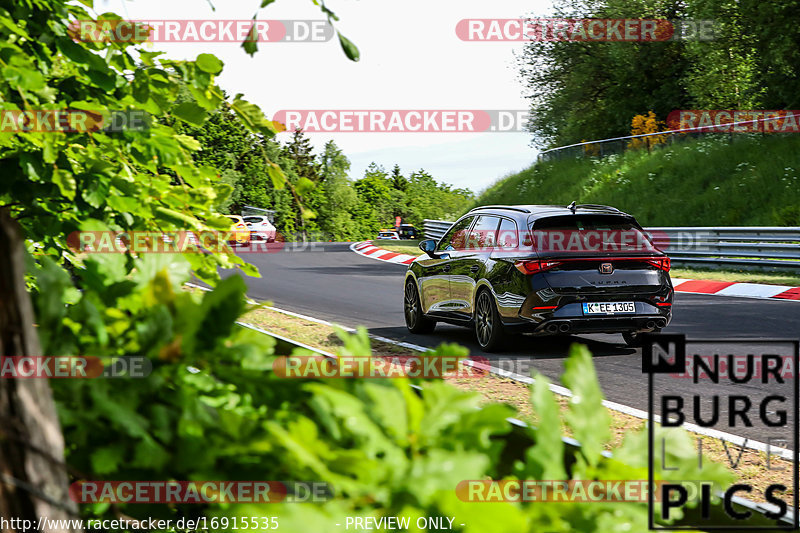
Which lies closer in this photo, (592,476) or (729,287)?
(592,476)

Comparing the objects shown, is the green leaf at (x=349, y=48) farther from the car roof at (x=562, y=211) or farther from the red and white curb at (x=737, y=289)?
the red and white curb at (x=737, y=289)

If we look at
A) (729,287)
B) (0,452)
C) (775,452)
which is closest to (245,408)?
(0,452)

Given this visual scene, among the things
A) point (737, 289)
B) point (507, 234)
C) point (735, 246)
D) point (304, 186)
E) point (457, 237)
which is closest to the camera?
point (304, 186)

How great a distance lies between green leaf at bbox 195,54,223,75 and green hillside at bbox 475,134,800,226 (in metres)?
22.7

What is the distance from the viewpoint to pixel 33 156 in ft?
10.2

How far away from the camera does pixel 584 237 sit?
32.3ft

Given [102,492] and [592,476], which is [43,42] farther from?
[592,476]

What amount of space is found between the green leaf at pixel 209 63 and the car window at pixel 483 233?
26.1 ft

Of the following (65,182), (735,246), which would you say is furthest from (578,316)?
(735,246)

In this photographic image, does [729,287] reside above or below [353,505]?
below

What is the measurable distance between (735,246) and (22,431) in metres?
21.3

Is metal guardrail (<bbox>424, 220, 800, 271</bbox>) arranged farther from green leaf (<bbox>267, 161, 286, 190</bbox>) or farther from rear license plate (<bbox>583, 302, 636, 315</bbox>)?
green leaf (<bbox>267, 161, 286, 190</bbox>)

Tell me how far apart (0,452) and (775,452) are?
5.18 m

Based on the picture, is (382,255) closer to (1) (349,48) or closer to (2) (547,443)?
(1) (349,48)
